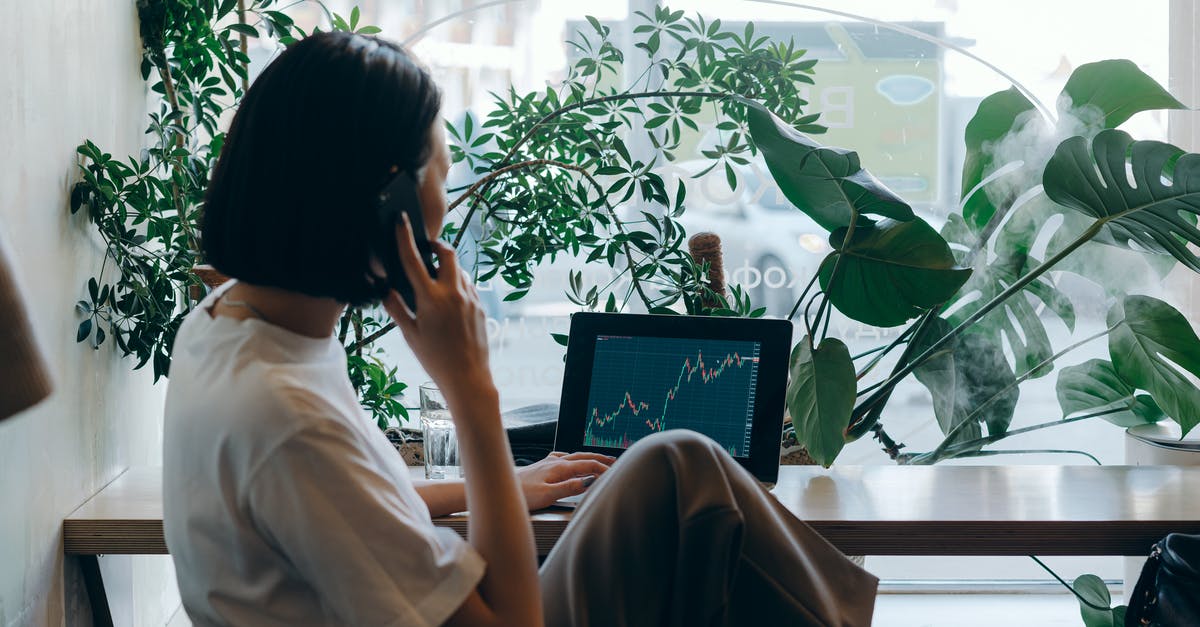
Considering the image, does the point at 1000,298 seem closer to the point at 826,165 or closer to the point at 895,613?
the point at 826,165

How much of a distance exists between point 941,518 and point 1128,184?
60cm

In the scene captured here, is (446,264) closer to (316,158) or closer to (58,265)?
(316,158)

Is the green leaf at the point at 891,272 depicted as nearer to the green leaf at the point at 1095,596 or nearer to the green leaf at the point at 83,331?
the green leaf at the point at 1095,596

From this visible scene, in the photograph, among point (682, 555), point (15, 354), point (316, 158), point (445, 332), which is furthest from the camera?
point (682, 555)

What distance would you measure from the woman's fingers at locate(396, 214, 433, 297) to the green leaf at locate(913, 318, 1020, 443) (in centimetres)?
114

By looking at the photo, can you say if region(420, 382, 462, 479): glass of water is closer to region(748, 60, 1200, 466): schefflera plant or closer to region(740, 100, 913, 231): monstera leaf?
region(748, 60, 1200, 466): schefflera plant

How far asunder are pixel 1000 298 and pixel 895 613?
108 cm

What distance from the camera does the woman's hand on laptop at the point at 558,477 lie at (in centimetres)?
134

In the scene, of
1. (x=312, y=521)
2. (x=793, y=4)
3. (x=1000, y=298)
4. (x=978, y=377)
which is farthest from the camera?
(x=793, y=4)

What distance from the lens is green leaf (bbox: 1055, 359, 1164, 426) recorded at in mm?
1805

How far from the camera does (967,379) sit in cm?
181

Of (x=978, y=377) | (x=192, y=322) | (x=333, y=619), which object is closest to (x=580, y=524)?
(x=333, y=619)

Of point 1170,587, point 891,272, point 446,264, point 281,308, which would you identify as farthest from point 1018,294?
point 281,308

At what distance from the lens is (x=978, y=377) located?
71.0 inches
